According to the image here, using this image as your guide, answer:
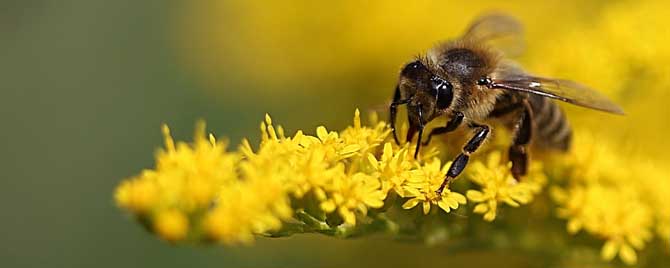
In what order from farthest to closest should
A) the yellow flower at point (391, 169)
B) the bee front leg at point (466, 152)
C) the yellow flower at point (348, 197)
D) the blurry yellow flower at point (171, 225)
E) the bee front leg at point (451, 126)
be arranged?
the bee front leg at point (451, 126)
the bee front leg at point (466, 152)
the yellow flower at point (391, 169)
the yellow flower at point (348, 197)
the blurry yellow flower at point (171, 225)

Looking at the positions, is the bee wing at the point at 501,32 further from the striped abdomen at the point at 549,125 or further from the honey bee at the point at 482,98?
the striped abdomen at the point at 549,125

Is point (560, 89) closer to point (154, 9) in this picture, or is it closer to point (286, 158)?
point (286, 158)

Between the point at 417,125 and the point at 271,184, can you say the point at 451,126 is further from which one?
the point at 271,184

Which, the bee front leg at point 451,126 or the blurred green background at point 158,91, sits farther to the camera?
the blurred green background at point 158,91

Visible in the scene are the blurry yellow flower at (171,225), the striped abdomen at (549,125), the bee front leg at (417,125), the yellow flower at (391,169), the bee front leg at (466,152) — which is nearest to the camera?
the blurry yellow flower at (171,225)

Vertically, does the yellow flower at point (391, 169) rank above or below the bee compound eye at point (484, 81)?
below

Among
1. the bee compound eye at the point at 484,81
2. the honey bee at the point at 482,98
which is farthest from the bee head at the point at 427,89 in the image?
the bee compound eye at the point at 484,81
